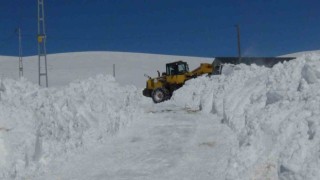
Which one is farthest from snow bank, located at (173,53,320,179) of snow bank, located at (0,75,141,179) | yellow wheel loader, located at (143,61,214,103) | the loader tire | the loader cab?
the loader cab

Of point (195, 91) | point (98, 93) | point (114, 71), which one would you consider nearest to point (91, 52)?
point (114, 71)

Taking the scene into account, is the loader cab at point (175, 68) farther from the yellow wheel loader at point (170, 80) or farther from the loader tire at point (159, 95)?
the loader tire at point (159, 95)

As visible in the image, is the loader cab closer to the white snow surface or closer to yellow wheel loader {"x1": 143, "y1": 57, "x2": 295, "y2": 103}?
yellow wheel loader {"x1": 143, "y1": 57, "x2": 295, "y2": 103}

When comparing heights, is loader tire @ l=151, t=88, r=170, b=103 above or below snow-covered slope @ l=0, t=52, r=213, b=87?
below

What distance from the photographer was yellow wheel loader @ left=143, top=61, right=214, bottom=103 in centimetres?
2808

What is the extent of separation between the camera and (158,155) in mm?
10477

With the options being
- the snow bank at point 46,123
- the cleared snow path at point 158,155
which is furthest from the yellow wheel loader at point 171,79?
the cleared snow path at point 158,155

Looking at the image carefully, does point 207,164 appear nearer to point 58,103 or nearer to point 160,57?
point 58,103

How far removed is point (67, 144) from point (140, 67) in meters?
69.2

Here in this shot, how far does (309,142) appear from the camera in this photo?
6.77 m

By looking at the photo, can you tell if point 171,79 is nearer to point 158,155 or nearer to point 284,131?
point 158,155

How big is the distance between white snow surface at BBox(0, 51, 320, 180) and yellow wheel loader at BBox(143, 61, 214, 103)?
11.8 m

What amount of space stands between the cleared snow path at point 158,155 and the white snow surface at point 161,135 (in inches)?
0.7

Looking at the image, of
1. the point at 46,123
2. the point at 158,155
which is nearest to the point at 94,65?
the point at 46,123
